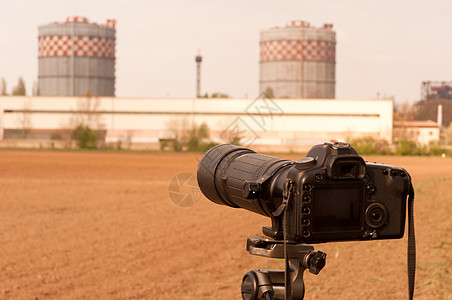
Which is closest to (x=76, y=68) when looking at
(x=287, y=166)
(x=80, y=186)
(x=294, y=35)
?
(x=294, y=35)

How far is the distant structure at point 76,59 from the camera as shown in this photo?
84438 millimetres

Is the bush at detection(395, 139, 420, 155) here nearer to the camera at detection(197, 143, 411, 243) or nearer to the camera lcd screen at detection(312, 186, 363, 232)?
the camera at detection(197, 143, 411, 243)

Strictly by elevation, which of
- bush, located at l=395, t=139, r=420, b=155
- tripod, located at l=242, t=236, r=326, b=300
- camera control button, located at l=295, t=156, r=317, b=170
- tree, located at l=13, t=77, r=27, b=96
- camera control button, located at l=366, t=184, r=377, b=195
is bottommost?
bush, located at l=395, t=139, r=420, b=155

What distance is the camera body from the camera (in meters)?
2.35

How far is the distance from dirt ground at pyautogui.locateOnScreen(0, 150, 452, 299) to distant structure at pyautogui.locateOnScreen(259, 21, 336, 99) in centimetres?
6614

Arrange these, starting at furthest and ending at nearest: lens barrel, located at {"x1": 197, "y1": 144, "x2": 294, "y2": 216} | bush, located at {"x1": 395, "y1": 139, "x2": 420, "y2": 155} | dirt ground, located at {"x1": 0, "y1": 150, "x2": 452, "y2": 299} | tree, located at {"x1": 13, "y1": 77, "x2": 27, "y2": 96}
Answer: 1. tree, located at {"x1": 13, "y1": 77, "x2": 27, "y2": 96}
2. bush, located at {"x1": 395, "y1": 139, "x2": 420, "y2": 155}
3. dirt ground, located at {"x1": 0, "y1": 150, "x2": 452, "y2": 299}
4. lens barrel, located at {"x1": 197, "y1": 144, "x2": 294, "y2": 216}

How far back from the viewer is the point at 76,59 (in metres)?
85.0

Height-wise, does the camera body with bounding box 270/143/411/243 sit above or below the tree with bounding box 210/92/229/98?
below

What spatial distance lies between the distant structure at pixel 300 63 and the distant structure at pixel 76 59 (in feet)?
70.9

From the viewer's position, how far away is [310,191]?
2.34 meters

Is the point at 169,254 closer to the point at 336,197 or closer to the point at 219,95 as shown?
the point at 336,197

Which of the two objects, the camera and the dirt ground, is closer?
the camera

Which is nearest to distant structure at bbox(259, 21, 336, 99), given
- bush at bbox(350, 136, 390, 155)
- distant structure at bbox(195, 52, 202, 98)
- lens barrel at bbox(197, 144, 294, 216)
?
distant structure at bbox(195, 52, 202, 98)

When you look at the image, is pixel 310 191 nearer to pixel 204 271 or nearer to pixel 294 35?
pixel 204 271
